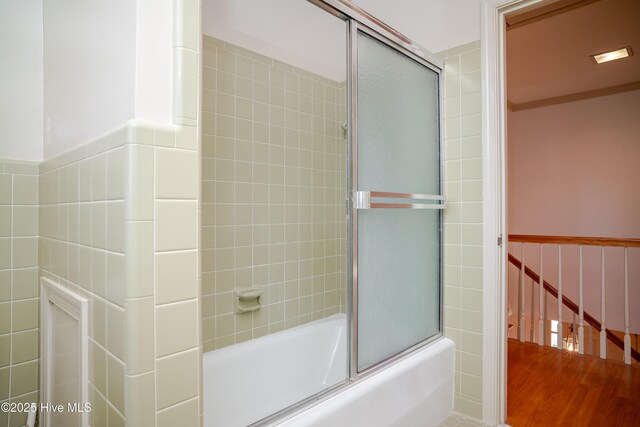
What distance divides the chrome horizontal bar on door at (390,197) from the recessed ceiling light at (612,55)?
276 centimetres

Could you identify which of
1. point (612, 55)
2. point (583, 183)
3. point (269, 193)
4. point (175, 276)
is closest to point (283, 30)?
point (269, 193)

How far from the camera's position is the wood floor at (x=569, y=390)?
1.85m

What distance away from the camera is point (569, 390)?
2.15 m

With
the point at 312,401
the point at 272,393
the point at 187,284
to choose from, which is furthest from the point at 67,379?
the point at 272,393

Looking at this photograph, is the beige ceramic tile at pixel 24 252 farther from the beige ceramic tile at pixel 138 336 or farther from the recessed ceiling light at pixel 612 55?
the recessed ceiling light at pixel 612 55

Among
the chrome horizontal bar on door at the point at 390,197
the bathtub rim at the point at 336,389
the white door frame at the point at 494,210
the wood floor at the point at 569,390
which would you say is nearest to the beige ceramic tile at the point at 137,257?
the bathtub rim at the point at 336,389

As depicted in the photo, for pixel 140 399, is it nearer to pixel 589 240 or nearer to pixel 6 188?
pixel 6 188

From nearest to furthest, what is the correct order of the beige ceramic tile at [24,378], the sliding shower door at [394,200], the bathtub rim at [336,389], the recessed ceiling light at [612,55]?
the bathtub rim at [336,389] < the beige ceramic tile at [24,378] < the sliding shower door at [394,200] < the recessed ceiling light at [612,55]

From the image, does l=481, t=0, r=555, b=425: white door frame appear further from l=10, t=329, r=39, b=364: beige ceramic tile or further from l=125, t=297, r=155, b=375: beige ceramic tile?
l=10, t=329, r=39, b=364: beige ceramic tile

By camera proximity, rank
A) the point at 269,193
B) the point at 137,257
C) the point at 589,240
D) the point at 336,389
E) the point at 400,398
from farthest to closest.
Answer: the point at 589,240 → the point at 269,193 → the point at 400,398 → the point at 336,389 → the point at 137,257

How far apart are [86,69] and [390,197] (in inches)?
47.0

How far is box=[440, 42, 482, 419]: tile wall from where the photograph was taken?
1782 mm

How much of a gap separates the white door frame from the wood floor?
0.31 metres

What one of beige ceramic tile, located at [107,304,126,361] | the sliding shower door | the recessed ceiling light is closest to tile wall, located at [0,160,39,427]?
beige ceramic tile, located at [107,304,126,361]
